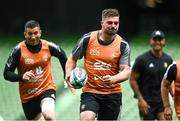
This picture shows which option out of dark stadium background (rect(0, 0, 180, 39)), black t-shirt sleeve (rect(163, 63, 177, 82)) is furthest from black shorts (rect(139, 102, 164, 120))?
dark stadium background (rect(0, 0, 180, 39))

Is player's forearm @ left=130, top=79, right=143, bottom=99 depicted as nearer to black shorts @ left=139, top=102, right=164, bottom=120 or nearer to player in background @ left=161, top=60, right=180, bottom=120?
black shorts @ left=139, top=102, right=164, bottom=120

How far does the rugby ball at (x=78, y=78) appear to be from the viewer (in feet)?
42.6

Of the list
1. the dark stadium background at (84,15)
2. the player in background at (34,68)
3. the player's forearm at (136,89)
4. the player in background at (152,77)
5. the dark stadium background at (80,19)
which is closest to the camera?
the player in background at (34,68)

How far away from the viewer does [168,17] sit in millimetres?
25047

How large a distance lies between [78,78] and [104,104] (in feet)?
2.29

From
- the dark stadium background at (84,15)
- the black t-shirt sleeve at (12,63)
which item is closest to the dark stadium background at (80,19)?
the dark stadium background at (84,15)

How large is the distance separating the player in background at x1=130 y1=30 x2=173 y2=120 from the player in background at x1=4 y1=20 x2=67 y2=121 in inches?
58.7

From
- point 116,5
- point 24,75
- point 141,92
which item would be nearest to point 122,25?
point 116,5

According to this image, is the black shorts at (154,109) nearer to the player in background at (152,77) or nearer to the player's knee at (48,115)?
the player in background at (152,77)

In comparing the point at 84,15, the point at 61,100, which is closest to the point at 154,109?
the point at 61,100

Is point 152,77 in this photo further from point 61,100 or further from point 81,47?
point 61,100

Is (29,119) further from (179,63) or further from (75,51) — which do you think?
(179,63)

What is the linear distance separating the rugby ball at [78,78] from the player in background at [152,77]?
6.51 ft

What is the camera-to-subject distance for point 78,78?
12969 millimetres
